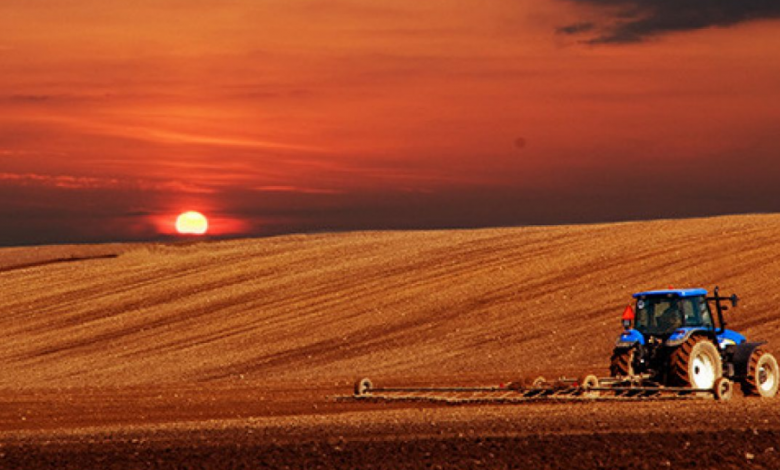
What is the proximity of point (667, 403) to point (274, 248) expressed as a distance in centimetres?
5347

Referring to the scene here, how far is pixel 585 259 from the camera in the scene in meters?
58.4

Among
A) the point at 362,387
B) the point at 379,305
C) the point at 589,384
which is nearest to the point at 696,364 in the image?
the point at 589,384

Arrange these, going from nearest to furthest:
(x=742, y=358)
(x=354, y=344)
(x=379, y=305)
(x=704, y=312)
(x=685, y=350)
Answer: (x=685, y=350) < (x=742, y=358) < (x=704, y=312) < (x=354, y=344) < (x=379, y=305)

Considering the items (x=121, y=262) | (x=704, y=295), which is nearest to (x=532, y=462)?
(x=704, y=295)

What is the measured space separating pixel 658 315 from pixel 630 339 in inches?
41.1

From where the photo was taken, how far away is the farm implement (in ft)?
84.7

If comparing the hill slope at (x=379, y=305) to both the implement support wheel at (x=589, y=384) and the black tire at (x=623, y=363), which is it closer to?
the black tire at (x=623, y=363)

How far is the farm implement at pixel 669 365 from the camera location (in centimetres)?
2583

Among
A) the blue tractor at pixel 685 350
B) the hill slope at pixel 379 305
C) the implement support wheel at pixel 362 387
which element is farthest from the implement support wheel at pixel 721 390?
the hill slope at pixel 379 305

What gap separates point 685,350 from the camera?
2630 centimetres

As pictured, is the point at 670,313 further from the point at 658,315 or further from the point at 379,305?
the point at 379,305

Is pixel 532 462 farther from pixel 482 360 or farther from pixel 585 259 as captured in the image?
pixel 585 259

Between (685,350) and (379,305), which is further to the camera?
(379,305)

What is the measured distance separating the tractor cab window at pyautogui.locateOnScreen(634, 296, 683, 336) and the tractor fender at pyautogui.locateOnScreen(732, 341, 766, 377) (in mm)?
1275
